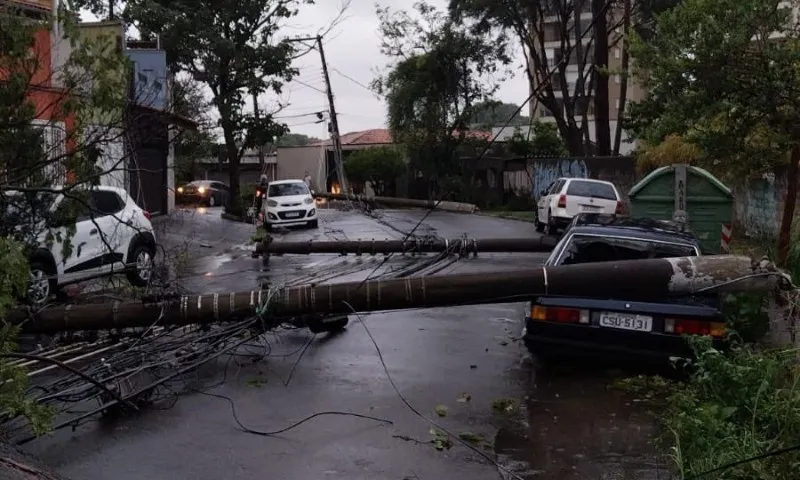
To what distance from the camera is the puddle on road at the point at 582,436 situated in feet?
18.4

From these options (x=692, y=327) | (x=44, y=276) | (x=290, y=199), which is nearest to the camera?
(x=692, y=327)

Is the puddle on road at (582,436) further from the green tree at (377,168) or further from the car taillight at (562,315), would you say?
the green tree at (377,168)

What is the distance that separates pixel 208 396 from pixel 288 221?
66.8 ft

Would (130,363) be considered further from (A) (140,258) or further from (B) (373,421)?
(A) (140,258)

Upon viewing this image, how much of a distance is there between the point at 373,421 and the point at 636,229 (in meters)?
3.78

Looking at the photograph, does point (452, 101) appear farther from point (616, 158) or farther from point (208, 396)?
point (208, 396)

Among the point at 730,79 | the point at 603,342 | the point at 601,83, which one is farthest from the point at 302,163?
the point at 603,342

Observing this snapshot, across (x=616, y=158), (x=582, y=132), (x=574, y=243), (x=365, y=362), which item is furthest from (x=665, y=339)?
(x=582, y=132)

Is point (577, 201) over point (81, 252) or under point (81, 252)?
over

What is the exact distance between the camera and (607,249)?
862 centimetres

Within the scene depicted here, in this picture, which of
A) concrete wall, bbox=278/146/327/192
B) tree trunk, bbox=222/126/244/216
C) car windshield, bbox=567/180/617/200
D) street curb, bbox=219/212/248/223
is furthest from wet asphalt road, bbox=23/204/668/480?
concrete wall, bbox=278/146/327/192

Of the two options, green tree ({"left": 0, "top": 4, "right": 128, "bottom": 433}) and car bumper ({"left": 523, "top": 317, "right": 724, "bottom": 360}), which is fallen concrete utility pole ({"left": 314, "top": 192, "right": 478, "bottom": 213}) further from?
green tree ({"left": 0, "top": 4, "right": 128, "bottom": 433})

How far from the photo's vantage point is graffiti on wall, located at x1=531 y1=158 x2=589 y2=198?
32812 mm

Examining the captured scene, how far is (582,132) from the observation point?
37.4m
